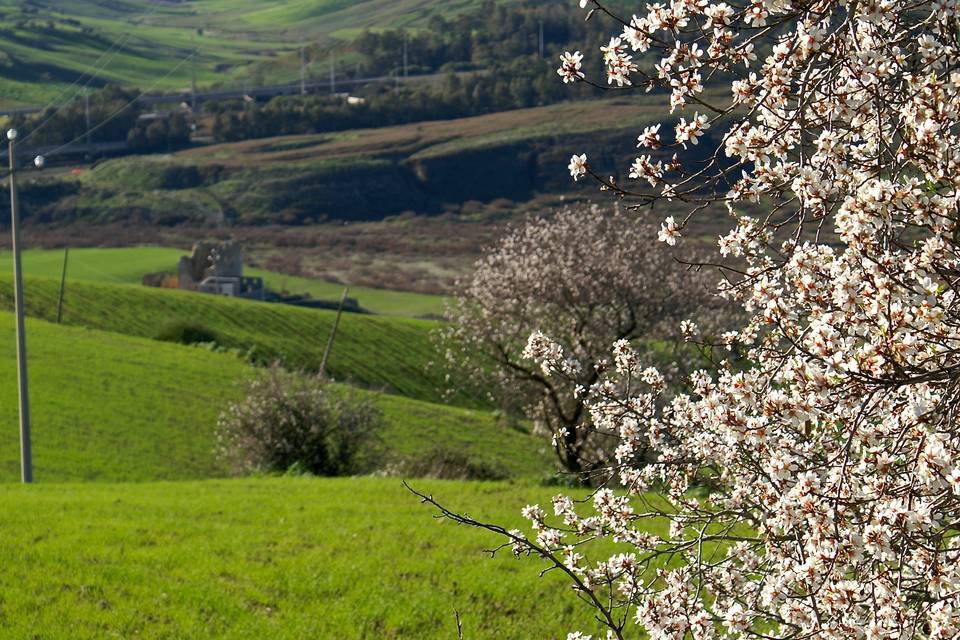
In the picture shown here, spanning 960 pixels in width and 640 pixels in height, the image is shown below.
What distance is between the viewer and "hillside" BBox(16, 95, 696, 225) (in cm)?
14238

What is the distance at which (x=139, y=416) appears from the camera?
37.6 meters

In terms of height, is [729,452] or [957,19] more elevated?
[957,19]

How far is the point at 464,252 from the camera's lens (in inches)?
5015

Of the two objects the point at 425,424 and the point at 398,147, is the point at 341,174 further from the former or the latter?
the point at 425,424

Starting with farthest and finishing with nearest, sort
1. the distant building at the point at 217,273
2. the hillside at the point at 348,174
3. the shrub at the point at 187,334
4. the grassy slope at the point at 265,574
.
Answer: the hillside at the point at 348,174
the distant building at the point at 217,273
the shrub at the point at 187,334
the grassy slope at the point at 265,574

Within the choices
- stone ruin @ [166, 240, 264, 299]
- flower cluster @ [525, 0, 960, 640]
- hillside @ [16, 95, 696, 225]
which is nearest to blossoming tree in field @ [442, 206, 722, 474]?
flower cluster @ [525, 0, 960, 640]

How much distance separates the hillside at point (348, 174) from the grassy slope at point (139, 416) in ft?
304

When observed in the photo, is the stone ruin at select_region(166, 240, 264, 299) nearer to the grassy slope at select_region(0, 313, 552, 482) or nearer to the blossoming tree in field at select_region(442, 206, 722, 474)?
the grassy slope at select_region(0, 313, 552, 482)

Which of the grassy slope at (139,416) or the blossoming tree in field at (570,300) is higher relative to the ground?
the blossoming tree in field at (570,300)

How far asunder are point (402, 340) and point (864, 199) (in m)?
61.5

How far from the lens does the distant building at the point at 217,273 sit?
88500mm

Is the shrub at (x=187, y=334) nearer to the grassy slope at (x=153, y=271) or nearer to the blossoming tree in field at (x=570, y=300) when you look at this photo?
the blossoming tree in field at (x=570, y=300)

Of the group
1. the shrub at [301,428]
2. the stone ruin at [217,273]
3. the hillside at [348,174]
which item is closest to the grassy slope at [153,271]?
the stone ruin at [217,273]

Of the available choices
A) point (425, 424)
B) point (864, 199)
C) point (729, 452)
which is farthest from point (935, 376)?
point (425, 424)
